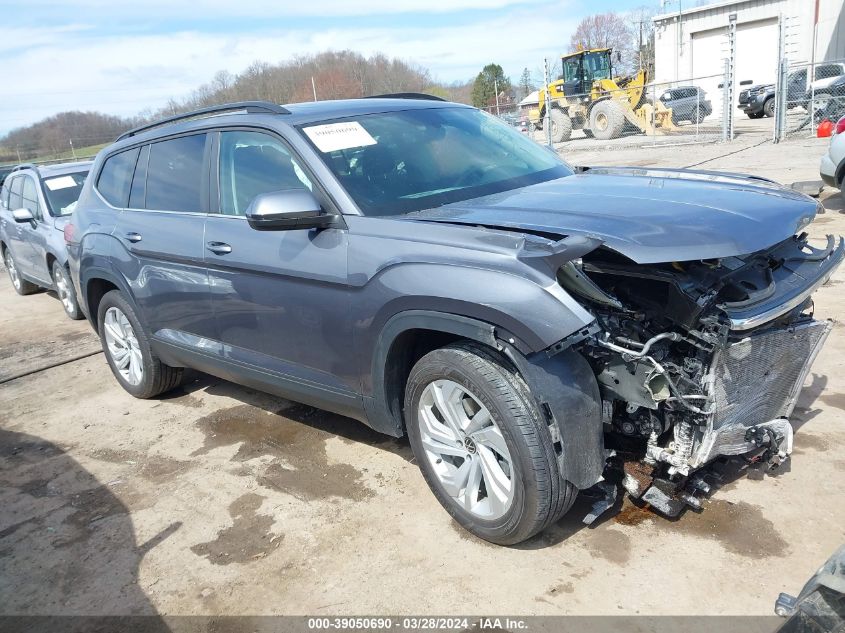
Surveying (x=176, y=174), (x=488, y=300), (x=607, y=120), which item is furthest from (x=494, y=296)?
(x=607, y=120)

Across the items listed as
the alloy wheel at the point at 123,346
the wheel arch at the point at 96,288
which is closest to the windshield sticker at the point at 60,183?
the wheel arch at the point at 96,288

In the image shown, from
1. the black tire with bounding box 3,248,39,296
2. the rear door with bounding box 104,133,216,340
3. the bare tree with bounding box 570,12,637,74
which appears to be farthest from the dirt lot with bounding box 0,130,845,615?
the bare tree with bounding box 570,12,637,74

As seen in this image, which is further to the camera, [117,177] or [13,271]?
[13,271]

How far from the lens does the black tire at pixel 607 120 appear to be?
21391 mm

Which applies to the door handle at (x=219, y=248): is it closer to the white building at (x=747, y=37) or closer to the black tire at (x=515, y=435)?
the black tire at (x=515, y=435)

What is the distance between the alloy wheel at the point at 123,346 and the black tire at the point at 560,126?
774 inches

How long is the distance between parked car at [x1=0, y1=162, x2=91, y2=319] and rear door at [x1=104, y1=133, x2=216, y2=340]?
3281mm

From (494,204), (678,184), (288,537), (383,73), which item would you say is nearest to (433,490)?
(288,537)

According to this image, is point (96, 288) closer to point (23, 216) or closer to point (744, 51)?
point (23, 216)

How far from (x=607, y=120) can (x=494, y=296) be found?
20.7 meters

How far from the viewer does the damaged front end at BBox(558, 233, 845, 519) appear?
2.59m

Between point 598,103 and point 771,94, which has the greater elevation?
point 598,103

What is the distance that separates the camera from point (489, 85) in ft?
203

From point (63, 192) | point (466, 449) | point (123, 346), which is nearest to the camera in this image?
point (466, 449)
